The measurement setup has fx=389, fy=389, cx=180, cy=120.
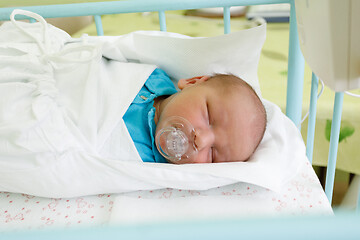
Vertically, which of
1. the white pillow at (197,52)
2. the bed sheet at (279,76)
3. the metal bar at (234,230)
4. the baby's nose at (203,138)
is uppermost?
the metal bar at (234,230)

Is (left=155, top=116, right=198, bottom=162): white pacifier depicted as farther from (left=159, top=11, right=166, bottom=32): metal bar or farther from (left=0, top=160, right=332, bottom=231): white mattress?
(left=159, top=11, right=166, bottom=32): metal bar

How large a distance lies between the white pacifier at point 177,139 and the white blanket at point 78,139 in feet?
0.18

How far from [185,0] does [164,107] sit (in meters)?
0.28

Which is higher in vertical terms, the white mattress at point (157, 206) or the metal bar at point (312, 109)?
the metal bar at point (312, 109)

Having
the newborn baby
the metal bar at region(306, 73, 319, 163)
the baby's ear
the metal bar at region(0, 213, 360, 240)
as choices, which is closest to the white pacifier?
the newborn baby

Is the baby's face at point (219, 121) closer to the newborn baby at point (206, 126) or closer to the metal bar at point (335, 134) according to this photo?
the newborn baby at point (206, 126)

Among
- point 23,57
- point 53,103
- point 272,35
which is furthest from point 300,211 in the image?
point 272,35

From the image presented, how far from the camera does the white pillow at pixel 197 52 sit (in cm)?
102

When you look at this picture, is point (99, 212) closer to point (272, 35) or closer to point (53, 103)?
point (53, 103)

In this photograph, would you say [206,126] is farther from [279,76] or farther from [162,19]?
[279,76]

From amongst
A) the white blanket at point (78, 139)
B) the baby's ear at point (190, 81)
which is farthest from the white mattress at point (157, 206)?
the baby's ear at point (190, 81)

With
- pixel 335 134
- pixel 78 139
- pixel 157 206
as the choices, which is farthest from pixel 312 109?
pixel 78 139

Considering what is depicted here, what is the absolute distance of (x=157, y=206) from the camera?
2.50 feet

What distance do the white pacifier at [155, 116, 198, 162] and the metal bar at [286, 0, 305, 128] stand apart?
0.33 m
